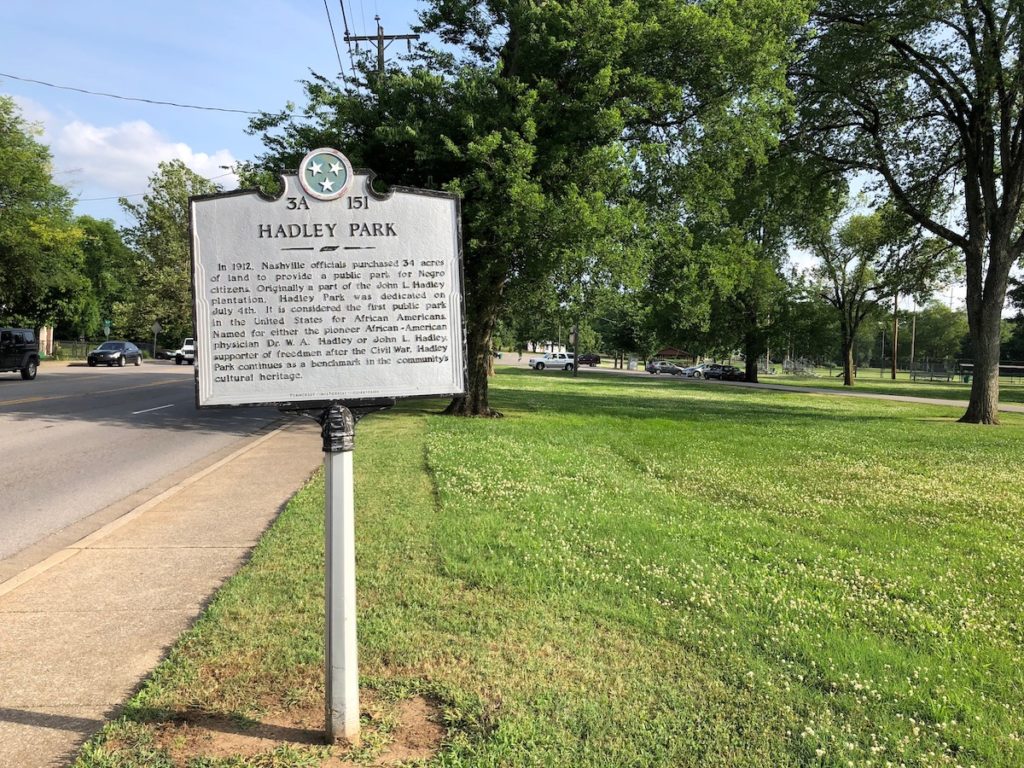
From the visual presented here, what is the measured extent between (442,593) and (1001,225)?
2066cm

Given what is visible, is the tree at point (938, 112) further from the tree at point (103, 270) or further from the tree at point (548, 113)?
the tree at point (103, 270)

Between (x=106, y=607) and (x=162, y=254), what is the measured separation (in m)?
64.2

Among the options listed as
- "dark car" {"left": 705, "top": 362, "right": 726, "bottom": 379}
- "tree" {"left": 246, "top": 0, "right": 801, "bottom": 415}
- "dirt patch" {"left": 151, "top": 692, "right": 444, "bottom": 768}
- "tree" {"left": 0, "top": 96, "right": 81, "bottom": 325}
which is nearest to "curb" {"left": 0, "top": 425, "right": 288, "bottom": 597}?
"dirt patch" {"left": 151, "top": 692, "right": 444, "bottom": 768}

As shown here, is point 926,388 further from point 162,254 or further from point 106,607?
point 162,254

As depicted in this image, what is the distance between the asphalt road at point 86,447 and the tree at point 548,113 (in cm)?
558

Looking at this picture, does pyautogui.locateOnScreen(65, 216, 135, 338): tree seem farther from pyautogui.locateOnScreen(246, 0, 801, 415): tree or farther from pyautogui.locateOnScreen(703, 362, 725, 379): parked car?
pyautogui.locateOnScreen(246, 0, 801, 415): tree

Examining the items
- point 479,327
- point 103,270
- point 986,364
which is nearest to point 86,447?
point 479,327

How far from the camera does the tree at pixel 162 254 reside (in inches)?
2340

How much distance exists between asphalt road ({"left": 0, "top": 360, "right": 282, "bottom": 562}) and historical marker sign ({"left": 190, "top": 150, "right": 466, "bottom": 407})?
0.64 m

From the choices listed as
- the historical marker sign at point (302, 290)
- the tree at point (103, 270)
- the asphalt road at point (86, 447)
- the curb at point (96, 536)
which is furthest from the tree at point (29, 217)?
the historical marker sign at point (302, 290)

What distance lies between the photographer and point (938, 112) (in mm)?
19922

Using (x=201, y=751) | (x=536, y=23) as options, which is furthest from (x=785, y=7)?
(x=201, y=751)

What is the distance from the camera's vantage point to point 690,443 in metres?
12.5

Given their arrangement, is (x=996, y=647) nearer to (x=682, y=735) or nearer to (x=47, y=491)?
(x=682, y=735)
